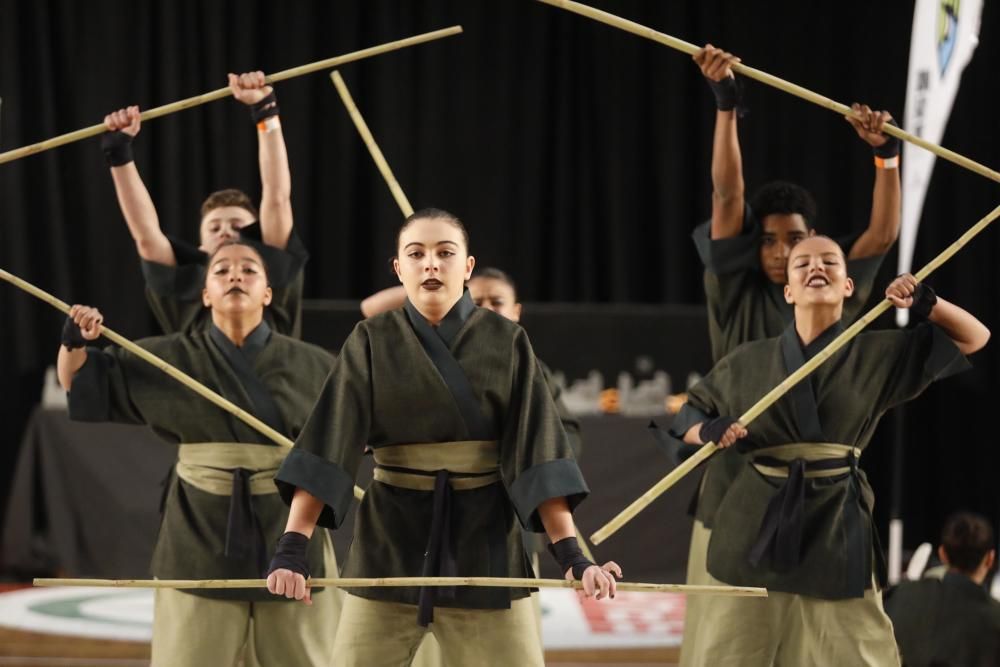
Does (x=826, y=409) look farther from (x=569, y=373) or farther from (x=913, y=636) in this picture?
(x=569, y=373)

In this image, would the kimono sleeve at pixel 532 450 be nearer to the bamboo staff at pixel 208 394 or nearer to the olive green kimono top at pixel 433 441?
the olive green kimono top at pixel 433 441

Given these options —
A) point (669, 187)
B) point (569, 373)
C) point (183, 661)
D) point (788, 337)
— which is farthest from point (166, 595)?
point (669, 187)

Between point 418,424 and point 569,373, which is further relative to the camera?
point 569,373

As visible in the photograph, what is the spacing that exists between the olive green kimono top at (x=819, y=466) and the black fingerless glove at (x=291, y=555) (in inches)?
42.8

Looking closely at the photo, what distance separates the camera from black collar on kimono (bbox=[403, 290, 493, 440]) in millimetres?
2484

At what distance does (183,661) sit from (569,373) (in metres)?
4.03

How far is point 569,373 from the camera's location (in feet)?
22.6

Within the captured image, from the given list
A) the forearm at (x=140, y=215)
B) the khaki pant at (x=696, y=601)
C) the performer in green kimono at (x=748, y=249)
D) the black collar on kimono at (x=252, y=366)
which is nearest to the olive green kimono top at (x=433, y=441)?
the black collar on kimono at (x=252, y=366)

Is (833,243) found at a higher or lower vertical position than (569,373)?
higher

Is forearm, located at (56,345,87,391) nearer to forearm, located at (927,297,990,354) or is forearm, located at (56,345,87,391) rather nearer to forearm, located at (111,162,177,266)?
forearm, located at (111,162,177,266)

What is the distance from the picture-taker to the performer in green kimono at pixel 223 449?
3.09 m

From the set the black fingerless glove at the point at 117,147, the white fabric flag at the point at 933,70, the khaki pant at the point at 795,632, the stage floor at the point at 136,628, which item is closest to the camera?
the khaki pant at the point at 795,632

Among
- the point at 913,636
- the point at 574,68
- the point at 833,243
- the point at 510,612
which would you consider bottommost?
the point at 913,636

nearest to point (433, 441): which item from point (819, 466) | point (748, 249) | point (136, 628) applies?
point (819, 466)
